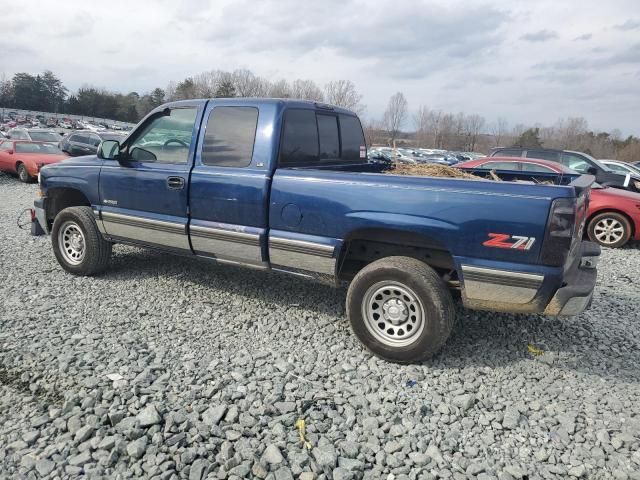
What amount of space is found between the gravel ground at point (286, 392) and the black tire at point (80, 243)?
38 cm

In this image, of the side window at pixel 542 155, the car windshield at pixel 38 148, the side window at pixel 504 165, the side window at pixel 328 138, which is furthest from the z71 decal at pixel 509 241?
the car windshield at pixel 38 148

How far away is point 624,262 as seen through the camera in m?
7.24

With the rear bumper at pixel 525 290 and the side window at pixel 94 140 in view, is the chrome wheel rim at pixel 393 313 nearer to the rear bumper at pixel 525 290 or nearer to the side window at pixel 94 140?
the rear bumper at pixel 525 290

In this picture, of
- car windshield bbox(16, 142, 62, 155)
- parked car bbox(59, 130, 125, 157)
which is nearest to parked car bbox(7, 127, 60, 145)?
parked car bbox(59, 130, 125, 157)

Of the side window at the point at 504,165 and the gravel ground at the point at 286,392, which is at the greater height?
the side window at the point at 504,165

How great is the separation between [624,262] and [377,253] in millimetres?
5286

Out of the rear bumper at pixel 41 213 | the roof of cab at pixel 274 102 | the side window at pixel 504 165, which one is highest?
the side window at pixel 504 165

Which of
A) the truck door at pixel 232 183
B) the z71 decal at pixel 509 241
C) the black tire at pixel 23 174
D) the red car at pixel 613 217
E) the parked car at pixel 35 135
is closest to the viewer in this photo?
the z71 decal at pixel 509 241

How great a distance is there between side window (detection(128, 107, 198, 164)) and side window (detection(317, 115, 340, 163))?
4.24 feet

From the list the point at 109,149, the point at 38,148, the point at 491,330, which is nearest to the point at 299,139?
the point at 109,149

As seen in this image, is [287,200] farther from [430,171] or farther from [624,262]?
[624,262]

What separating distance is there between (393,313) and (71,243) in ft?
13.4

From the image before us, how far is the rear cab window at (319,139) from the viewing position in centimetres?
435

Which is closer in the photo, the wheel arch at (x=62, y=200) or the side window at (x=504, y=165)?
the wheel arch at (x=62, y=200)
